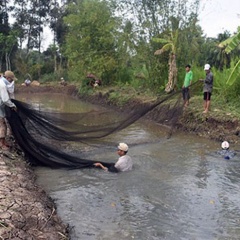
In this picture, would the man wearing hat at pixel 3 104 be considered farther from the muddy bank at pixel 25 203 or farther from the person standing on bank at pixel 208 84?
the person standing on bank at pixel 208 84

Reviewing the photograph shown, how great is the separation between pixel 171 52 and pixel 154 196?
33.0 feet

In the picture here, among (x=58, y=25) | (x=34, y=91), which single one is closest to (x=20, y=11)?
(x=58, y=25)

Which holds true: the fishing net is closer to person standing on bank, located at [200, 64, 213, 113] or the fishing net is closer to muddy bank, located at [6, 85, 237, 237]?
muddy bank, located at [6, 85, 237, 237]

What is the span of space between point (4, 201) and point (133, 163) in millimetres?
4228

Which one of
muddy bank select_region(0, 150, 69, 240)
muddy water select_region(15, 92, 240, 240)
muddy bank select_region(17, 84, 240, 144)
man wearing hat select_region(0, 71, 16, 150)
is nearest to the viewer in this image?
muddy bank select_region(0, 150, 69, 240)

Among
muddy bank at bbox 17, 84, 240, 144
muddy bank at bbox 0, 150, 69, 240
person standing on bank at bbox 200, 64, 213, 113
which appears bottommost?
muddy bank at bbox 0, 150, 69, 240

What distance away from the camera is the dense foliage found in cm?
1599

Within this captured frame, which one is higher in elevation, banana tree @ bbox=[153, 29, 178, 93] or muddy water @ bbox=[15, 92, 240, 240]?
banana tree @ bbox=[153, 29, 178, 93]

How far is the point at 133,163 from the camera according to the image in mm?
8891

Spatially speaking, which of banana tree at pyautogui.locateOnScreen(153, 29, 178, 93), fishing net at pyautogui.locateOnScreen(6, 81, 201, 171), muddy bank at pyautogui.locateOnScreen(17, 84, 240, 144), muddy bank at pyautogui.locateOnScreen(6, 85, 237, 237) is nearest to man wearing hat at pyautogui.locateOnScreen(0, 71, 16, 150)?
fishing net at pyautogui.locateOnScreen(6, 81, 201, 171)

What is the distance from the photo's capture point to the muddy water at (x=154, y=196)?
218 inches

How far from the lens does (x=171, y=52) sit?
52.0 feet

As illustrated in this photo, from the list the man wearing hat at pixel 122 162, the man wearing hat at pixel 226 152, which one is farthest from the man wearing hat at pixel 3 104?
the man wearing hat at pixel 226 152

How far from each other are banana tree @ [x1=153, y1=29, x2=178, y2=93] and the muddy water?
20.4 ft
